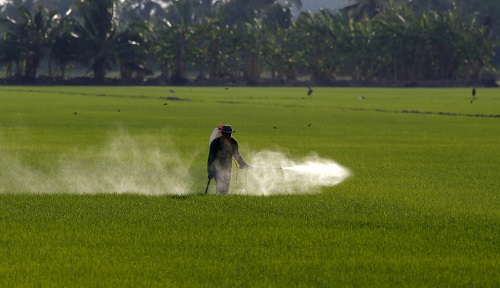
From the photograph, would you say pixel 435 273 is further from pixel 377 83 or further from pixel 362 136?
pixel 377 83

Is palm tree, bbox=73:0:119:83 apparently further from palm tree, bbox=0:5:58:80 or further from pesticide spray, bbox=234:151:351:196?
pesticide spray, bbox=234:151:351:196

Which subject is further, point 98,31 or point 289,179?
point 98,31

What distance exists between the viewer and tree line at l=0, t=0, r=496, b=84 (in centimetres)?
10281

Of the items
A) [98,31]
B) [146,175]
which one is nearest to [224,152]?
[146,175]

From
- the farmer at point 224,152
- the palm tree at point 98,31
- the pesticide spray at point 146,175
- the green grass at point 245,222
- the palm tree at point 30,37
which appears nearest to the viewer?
the green grass at point 245,222

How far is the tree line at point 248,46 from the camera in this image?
10281 centimetres

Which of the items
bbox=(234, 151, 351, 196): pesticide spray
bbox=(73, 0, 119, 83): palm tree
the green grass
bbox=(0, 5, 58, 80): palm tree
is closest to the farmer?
the green grass

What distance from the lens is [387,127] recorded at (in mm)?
41625

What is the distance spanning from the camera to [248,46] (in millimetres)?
111625

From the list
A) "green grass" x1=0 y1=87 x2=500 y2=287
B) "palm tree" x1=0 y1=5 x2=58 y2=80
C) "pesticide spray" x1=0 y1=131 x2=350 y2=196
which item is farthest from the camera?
"palm tree" x1=0 y1=5 x2=58 y2=80

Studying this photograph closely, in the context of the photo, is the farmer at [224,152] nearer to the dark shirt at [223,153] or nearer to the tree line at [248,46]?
the dark shirt at [223,153]

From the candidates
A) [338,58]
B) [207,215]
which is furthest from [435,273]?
[338,58]

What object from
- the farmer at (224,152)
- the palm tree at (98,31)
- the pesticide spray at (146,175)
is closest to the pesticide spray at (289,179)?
the pesticide spray at (146,175)

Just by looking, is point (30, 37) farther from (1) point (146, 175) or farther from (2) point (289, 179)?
(2) point (289, 179)
